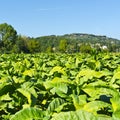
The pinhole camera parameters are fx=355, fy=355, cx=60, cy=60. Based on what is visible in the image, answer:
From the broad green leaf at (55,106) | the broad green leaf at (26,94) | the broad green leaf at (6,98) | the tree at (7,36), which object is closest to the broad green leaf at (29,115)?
the broad green leaf at (55,106)

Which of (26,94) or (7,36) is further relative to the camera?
(7,36)

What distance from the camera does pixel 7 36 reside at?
9719cm

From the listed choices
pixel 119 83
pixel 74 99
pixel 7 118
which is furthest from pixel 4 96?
pixel 119 83

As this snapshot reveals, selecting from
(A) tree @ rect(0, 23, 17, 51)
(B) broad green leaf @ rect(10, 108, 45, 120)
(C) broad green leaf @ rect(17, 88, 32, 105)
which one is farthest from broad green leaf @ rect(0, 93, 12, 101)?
(A) tree @ rect(0, 23, 17, 51)

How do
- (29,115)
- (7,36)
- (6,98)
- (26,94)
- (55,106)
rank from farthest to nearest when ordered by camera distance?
(7,36), (6,98), (26,94), (55,106), (29,115)

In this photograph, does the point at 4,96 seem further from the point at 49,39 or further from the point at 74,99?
the point at 49,39

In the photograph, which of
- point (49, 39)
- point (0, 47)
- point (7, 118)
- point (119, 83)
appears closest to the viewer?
point (7, 118)

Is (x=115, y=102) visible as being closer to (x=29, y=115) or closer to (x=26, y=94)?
(x=29, y=115)

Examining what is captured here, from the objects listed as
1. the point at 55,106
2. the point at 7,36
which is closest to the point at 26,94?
the point at 55,106

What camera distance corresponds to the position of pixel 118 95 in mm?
1692

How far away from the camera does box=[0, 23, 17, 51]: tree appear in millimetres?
95688

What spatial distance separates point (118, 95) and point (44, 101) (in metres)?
0.74


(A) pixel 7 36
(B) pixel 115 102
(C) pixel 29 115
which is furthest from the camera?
(A) pixel 7 36

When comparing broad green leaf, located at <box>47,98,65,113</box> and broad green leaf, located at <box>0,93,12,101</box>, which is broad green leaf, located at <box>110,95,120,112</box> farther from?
broad green leaf, located at <box>0,93,12,101</box>
